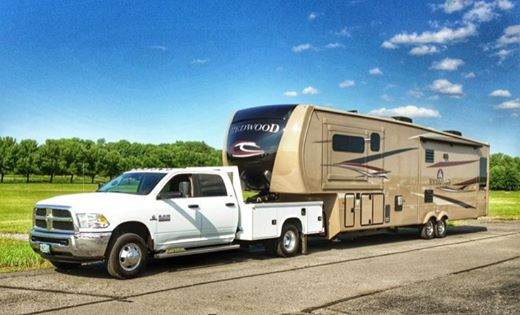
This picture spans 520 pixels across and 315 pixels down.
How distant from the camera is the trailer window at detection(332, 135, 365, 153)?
52.0 feet

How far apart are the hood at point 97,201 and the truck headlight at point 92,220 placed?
0.12 meters

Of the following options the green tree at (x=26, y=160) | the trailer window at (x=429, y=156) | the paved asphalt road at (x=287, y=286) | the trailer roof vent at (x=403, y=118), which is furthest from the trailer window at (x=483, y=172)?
the green tree at (x=26, y=160)

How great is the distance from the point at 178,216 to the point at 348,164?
5855mm

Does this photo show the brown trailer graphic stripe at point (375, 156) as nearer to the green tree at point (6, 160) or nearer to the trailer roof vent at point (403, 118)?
the trailer roof vent at point (403, 118)

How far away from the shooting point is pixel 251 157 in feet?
49.8

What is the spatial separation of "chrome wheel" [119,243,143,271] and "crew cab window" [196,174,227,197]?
2030 millimetres

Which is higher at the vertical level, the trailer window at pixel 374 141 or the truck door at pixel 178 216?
the trailer window at pixel 374 141

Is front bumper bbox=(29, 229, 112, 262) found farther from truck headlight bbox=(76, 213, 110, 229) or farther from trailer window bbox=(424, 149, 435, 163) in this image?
trailer window bbox=(424, 149, 435, 163)

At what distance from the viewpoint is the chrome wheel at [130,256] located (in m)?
10.9

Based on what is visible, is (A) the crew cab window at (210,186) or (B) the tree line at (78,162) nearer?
(A) the crew cab window at (210,186)

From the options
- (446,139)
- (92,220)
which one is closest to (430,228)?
(446,139)

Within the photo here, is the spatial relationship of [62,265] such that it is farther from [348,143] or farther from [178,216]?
[348,143]

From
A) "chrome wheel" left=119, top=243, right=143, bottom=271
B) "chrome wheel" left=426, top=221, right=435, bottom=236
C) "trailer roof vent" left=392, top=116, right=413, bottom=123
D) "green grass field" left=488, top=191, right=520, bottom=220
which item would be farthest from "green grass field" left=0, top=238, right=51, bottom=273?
"green grass field" left=488, top=191, right=520, bottom=220

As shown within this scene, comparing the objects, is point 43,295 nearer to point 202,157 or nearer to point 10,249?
point 10,249
